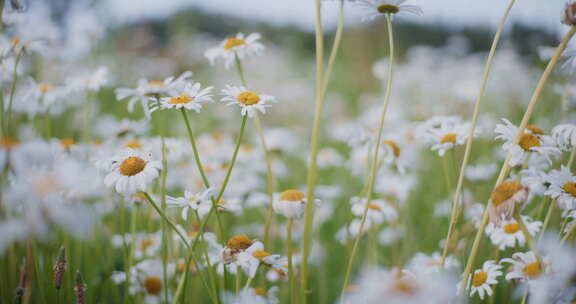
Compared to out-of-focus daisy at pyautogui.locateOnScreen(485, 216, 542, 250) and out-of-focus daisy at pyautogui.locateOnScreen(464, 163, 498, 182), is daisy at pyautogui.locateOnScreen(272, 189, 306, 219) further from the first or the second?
out-of-focus daisy at pyautogui.locateOnScreen(464, 163, 498, 182)

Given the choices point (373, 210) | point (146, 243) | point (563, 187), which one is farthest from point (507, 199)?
point (146, 243)

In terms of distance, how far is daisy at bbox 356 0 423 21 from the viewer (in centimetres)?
93

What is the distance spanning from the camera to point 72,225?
2.47 ft

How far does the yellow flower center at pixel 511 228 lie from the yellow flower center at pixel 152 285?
960mm

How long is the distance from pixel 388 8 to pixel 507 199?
0.47 metres

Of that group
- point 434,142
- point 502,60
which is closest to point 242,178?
point 434,142

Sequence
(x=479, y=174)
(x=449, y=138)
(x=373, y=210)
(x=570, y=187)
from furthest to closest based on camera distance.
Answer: (x=479, y=174)
(x=373, y=210)
(x=449, y=138)
(x=570, y=187)

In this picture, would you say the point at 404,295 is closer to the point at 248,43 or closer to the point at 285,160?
the point at 248,43

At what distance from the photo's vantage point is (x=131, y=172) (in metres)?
0.91

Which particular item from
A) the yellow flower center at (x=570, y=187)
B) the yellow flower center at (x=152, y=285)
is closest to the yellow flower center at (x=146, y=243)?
the yellow flower center at (x=152, y=285)

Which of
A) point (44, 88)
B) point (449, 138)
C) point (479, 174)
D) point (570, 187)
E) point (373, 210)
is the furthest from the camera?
point (479, 174)

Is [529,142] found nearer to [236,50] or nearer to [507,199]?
[507,199]

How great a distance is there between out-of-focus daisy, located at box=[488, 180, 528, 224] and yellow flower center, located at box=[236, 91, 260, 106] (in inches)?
20.7

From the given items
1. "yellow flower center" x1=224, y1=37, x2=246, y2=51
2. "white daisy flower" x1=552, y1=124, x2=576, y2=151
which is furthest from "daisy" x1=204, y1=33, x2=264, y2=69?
"white daisy flower" x1=552, y1=124, x2=576, y2=151
